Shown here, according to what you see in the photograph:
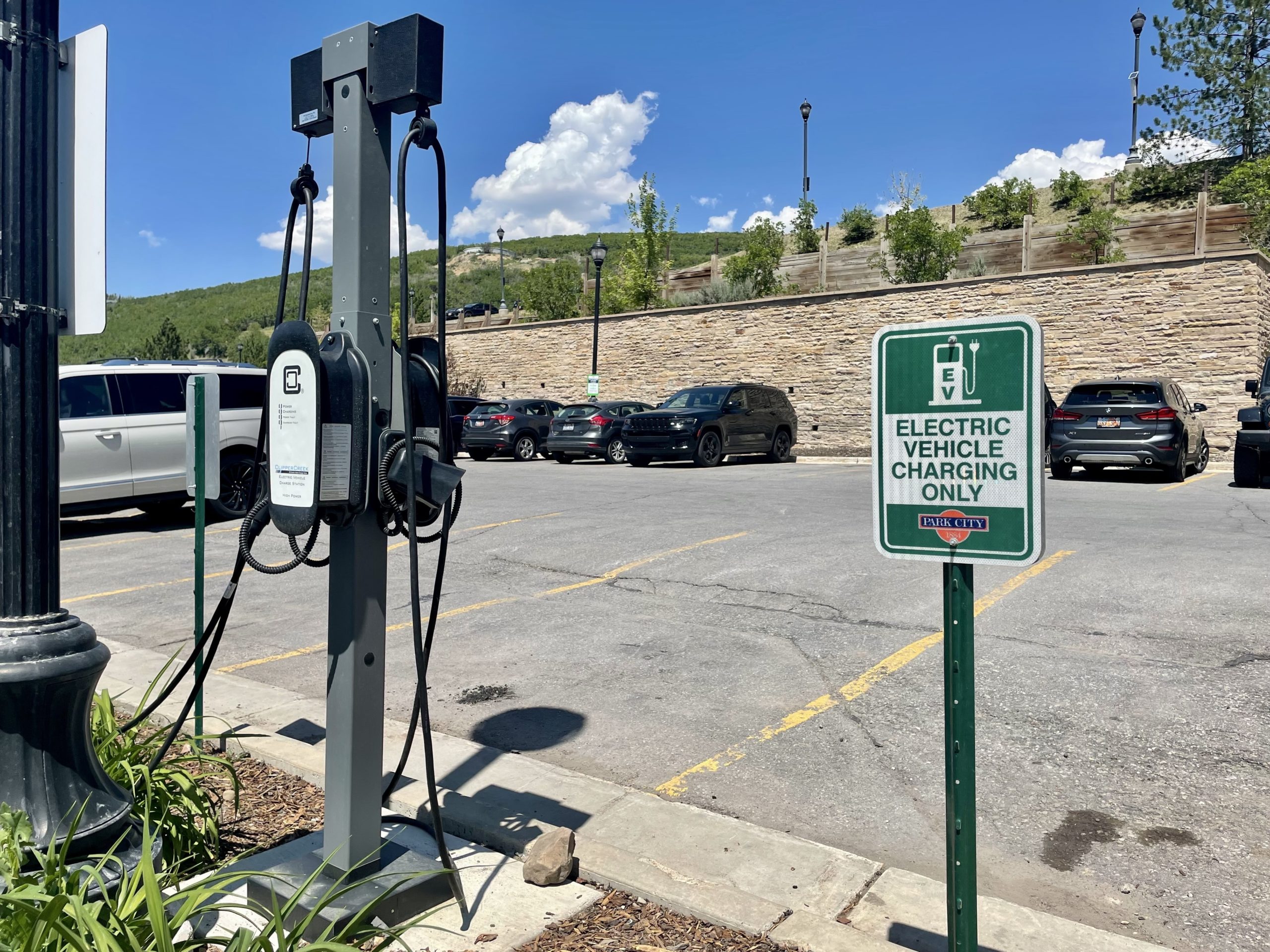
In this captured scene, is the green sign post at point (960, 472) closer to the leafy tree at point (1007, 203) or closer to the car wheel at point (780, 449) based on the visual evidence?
the car wheel at point (780, 449)

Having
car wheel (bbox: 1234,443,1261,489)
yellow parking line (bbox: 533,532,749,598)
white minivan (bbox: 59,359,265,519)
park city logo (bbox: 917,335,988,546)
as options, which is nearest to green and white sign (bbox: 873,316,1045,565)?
park city logo (bbox: 917,335,988,546)

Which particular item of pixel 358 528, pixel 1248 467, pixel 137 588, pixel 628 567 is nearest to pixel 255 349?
pixel 137 588

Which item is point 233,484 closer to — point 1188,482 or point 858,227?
point 1188,482

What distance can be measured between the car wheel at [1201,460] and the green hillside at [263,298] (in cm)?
4344

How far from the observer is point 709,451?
67.8ft

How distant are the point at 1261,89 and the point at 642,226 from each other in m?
25.9

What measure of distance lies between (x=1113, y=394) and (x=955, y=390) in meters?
15.4

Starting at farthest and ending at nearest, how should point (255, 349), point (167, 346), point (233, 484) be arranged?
point (255, 349) → point (167, 346) → point (233, 484)

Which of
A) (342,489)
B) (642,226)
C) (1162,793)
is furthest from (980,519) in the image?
(642,226)

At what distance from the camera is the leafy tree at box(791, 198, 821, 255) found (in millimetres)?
42969

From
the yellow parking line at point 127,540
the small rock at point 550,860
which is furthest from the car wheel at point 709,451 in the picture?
the small rock at point 550,860

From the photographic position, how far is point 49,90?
2932 mm

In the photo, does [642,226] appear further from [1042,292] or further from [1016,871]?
[1016,871]

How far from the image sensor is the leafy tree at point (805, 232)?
4297cm
